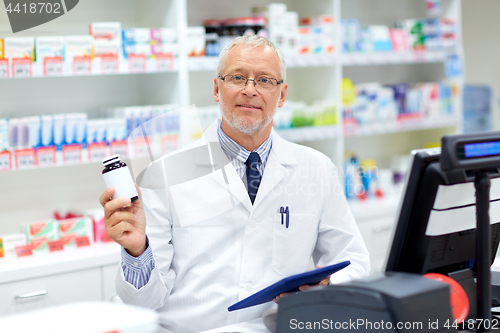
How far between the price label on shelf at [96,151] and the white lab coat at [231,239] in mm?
1046

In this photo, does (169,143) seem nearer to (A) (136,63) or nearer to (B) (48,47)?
(A) (136,63)

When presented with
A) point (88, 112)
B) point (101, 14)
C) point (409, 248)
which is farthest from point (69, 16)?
point (409, 248)

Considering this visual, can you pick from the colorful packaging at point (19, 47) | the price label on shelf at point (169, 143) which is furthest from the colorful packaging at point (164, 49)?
the colorful packaging at point (19, 47)

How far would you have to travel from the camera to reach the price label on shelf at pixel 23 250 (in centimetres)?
270

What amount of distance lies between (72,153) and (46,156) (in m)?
0.13

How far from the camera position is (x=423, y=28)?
4.12m

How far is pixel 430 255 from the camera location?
Result: 4.32 feet

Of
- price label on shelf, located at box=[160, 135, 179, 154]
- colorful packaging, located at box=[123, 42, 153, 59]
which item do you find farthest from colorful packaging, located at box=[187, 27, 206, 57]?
price label on shelf, located at box=[160, 135, 179, 154]

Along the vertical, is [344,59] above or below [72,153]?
above

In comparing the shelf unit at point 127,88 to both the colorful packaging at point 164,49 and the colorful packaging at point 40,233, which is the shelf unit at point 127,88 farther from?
the colorful packaging at point 40,233

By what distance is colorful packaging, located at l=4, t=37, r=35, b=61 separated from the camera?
2.60 m

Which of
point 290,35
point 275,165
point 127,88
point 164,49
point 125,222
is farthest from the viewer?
point 290,35

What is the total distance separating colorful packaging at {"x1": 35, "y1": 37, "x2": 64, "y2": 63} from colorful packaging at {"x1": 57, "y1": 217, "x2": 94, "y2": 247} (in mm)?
855

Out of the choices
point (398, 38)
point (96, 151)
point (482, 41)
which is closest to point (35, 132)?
point (96, 151)
